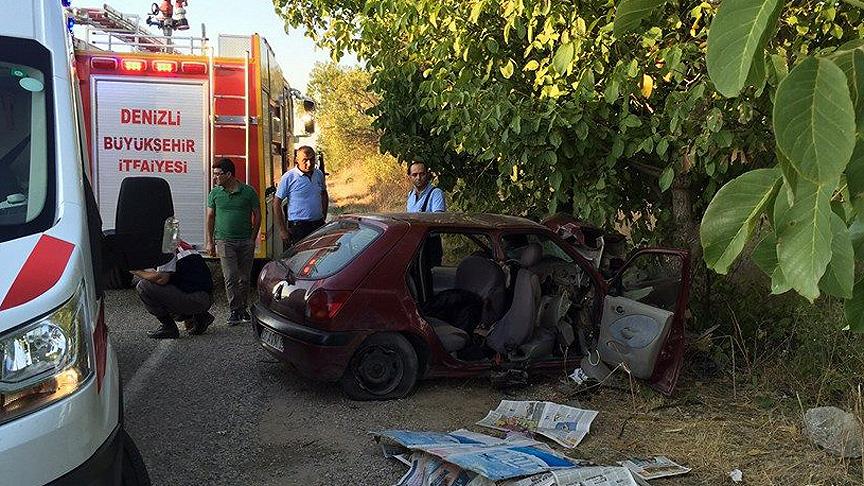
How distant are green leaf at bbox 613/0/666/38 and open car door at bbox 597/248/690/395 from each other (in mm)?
3834

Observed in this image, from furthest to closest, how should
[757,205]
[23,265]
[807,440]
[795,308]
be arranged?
[795,308] → [807,440] → [23,265] → [757,205]

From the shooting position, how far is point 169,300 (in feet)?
20.5

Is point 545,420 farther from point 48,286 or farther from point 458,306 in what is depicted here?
point 48,286

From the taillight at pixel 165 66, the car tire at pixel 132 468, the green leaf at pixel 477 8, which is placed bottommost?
the car tire at pixel 132 468

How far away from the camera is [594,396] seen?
5117 mm

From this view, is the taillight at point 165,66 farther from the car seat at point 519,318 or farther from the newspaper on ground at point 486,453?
the newspaper on ground at point 486,453

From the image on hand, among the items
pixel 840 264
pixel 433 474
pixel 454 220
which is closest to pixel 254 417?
pixel 433 474

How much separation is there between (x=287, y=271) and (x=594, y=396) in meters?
2.45

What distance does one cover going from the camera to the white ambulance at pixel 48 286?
196cm

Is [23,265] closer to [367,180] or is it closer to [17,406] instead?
[17,406]

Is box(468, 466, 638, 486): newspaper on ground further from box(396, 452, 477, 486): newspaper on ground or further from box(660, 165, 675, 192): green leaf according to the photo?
box(660, 165, 675, 192): green leaf

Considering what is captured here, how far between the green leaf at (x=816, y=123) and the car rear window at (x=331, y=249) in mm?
4078

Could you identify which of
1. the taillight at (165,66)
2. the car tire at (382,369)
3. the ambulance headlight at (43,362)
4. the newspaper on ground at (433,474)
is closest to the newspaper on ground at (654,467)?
the newspaper on ground at (433,474)

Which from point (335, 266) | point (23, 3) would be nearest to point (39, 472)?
point (23, 3)
